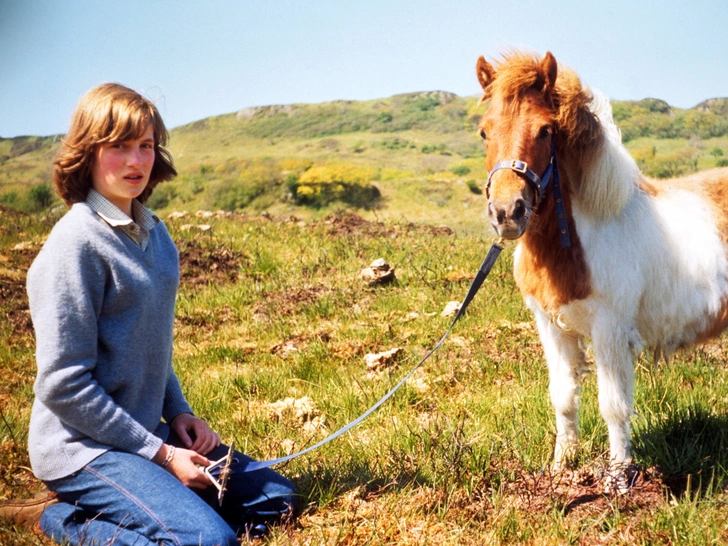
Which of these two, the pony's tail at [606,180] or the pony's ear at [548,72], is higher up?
the pony's ear at [548,72]

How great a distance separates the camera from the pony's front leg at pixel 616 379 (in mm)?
2826

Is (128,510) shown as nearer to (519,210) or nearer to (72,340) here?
(72,340)

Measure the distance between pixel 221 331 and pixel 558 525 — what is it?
3.63 m

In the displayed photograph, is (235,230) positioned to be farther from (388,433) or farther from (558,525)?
(558,525)

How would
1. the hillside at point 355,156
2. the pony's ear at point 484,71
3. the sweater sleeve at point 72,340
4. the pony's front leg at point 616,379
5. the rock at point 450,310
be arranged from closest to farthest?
1. the sweater sleeve at point 72,340
2. the pony's front leg at point 616,379
3. the pony's ear at point 484,71
4. the rock at point 450,310
5. the hillside at point 355,156

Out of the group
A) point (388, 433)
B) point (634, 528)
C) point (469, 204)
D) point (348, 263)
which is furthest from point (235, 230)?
point (469, 204)

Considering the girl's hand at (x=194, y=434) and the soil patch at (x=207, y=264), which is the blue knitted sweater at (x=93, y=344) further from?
the soil patch at (x=207, y=264)

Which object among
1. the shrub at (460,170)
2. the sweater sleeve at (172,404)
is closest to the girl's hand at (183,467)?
the sweater sleeve at (172,404)

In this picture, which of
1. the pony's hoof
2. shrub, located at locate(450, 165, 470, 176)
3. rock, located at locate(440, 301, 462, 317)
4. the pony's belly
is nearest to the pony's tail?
the pony's belly

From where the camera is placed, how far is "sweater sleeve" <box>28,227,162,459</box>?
7.05 ft

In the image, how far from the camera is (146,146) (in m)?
2.46

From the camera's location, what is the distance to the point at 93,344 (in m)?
2.23

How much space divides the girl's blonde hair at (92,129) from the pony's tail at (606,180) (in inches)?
77.1

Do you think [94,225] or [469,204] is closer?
[94,225]
